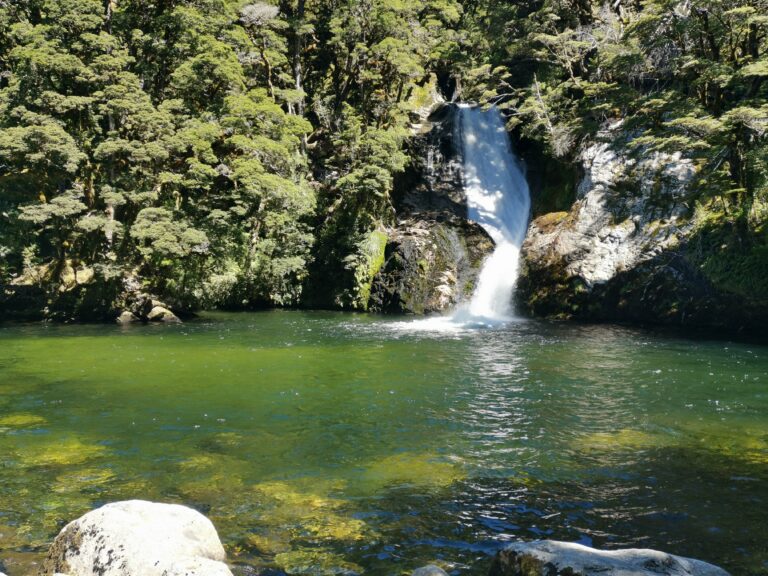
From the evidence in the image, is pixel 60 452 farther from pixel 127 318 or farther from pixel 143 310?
pixel 143 310

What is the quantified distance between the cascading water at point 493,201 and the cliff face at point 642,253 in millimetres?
1348

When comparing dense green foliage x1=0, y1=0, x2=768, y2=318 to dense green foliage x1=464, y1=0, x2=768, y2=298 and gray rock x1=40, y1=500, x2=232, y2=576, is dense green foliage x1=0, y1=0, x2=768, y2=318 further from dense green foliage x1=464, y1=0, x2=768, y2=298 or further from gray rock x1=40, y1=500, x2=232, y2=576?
gray rock x1=40, y1=500, x2=232, y2=576

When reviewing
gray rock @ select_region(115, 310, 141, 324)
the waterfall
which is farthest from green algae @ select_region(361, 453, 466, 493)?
gray rock @ select_region(115, 310, 141, 324)

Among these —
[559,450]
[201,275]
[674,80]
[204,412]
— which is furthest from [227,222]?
[559,450]

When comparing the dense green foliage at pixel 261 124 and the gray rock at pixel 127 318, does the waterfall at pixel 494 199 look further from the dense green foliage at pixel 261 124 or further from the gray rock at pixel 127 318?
the gray rock at pixel 127 318

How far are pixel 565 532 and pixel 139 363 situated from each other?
12804 mm

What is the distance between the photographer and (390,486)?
25.0ft

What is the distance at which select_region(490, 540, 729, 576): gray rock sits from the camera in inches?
167

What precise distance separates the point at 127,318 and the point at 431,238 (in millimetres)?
14182

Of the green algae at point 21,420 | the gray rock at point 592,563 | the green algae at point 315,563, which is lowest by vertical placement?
the green algae at point 21,420

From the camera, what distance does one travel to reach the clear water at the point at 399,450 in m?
6.25

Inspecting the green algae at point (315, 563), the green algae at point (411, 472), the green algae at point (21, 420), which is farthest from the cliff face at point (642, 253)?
the green algae at point (21, 420)

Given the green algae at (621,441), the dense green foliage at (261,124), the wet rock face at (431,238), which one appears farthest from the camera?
the wet rock face at (431,238)

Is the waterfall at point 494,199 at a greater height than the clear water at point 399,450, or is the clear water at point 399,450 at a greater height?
the waterfall at point 494,199
